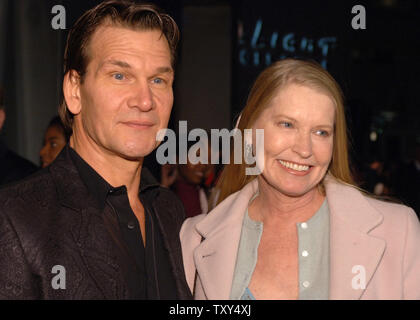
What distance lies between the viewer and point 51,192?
88.1 inches

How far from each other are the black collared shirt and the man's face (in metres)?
0.16

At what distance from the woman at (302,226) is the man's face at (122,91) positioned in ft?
2.11

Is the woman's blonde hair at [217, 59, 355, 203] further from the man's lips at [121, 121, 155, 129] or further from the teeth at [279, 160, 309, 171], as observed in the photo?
the man's lips at [121, 121, 155, 129]

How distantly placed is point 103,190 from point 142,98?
18.4 inches

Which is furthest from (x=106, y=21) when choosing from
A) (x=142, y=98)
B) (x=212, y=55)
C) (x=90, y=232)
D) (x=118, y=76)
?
(x=212, y=55)

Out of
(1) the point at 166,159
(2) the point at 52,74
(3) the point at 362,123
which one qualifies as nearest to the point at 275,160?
(1) the point at 166,159

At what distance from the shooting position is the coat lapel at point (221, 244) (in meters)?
2.58

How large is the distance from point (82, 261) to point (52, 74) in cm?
538

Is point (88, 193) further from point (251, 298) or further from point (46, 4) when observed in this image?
point (46, 4)

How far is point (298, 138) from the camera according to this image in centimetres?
259

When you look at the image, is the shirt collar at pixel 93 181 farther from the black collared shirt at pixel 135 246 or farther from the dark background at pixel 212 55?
the dark background at pixel 212 55

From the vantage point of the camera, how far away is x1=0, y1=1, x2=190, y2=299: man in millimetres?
2061

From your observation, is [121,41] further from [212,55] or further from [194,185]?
[212,55]

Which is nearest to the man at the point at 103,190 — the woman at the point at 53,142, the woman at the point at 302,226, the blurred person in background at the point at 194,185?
the woman at the point at 302,226
